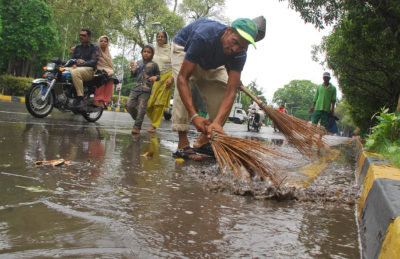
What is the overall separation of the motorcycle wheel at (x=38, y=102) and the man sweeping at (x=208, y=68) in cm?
303

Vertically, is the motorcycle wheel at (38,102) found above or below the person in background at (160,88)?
below

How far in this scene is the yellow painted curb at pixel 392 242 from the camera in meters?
1.03

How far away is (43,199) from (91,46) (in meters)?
5.40

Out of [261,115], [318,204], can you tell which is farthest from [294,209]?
[261,115]

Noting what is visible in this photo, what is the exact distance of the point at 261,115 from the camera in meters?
15.9

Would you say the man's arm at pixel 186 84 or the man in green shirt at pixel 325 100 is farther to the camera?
the man in green shirt at pixel 325 100

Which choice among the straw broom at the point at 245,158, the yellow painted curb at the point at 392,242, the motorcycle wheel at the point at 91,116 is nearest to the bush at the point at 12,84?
the motorcycle wheel at the point at 91,116

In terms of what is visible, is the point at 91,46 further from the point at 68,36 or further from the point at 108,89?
the point at 68,36

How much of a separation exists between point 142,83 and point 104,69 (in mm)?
1487

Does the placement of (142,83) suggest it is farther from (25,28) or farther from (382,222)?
(25,28)

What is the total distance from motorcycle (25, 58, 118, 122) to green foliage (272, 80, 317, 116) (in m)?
119

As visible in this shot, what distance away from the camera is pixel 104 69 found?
702cm

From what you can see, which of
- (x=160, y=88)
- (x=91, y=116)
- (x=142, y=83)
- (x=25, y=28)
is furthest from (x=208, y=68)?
(x=25, y=28)

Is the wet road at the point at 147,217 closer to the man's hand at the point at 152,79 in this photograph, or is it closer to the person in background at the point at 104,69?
the man's hand at the point at 152,79
